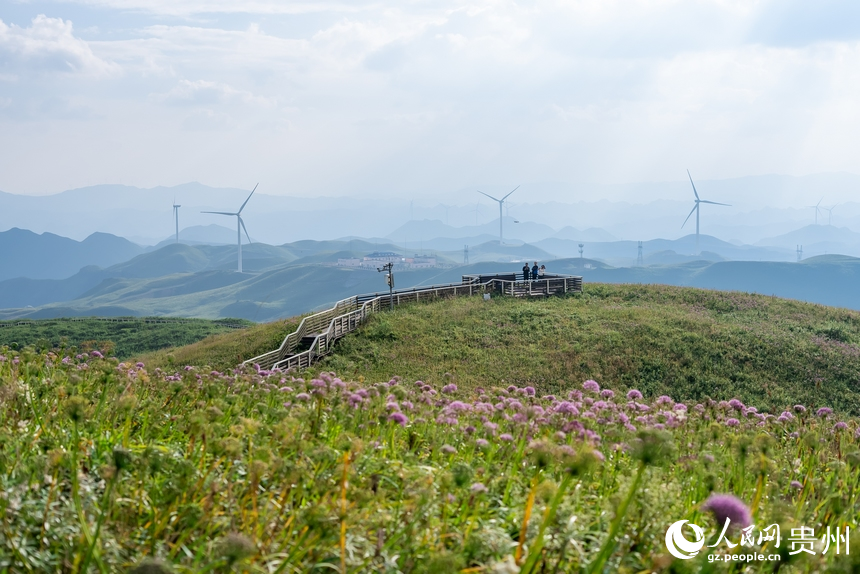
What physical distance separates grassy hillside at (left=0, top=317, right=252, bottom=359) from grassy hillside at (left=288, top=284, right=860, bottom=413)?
120 ft

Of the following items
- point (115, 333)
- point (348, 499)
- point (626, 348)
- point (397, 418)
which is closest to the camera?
point (348, 499)

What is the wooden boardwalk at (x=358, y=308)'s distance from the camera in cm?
3491

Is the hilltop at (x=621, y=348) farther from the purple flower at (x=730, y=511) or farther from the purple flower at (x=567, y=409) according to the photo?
the purple flower at (x=730, y=511)

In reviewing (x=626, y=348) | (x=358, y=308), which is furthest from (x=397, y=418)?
(x=358, y=308)

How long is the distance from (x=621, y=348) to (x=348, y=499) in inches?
1320

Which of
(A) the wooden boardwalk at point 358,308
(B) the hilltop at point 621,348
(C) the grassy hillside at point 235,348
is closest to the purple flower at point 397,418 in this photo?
(B) the hilltop at point 621,348

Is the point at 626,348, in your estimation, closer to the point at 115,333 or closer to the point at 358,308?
the point at 358,308

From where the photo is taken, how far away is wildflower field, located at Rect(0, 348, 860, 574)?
4.21 meters

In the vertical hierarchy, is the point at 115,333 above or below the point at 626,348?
below

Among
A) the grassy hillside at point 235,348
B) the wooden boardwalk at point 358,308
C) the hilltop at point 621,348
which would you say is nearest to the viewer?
the hilltop at point 621,348

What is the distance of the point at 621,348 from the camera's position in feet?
121

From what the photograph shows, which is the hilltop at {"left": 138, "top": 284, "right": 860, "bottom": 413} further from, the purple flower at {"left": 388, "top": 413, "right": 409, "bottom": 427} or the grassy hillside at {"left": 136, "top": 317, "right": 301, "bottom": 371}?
the purple flower at {"left": 388, "top": 413, "right": 409, "bottom": 427}

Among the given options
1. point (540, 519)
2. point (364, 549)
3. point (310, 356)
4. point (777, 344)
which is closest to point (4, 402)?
point (364, 549)

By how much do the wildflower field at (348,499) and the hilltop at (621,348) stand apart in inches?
906
